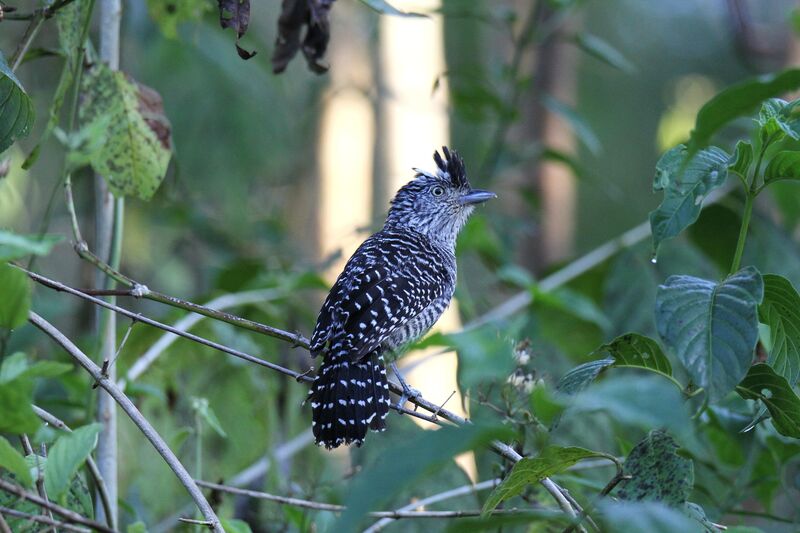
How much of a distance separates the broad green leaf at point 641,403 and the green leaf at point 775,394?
0.75 meters

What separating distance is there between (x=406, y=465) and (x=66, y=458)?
805mm

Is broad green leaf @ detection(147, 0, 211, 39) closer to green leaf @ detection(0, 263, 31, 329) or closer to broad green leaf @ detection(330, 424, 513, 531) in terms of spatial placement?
green leaf @ detection(0, 263, 31, 329)

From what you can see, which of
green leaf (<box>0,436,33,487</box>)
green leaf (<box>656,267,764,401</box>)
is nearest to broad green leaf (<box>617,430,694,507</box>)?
green leaf (<box>656,267,764,401</box>)

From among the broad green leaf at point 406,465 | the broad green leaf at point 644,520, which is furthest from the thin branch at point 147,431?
the broad green leaf at point 644,520

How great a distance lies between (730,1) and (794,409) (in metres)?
4.89

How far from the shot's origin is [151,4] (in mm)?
2912

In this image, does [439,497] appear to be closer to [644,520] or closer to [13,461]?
[13,461]

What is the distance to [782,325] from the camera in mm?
2037

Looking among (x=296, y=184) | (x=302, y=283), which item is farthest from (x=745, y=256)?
(x=296, y=184)

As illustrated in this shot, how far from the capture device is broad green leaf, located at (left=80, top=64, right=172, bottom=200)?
2.45 metres

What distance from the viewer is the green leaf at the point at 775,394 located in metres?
1.92

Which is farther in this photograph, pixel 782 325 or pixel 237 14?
pixel 237 14

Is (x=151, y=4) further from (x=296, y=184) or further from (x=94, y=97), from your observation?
(x=296, y=184)

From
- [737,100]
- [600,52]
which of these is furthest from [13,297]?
[600,52]
